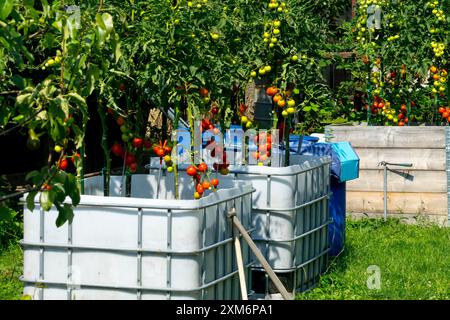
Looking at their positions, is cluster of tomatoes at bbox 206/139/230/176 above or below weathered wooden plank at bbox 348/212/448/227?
above

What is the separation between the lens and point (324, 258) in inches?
274

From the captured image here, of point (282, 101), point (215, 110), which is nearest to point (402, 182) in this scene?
point (282, 101)

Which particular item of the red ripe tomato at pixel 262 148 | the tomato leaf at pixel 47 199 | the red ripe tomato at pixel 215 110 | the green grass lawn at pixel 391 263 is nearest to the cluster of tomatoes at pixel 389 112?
the green grass lawn at pixel 391 263

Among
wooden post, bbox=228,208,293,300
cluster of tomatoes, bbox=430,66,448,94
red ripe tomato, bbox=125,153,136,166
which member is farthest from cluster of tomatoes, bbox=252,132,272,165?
cluster of tomatoes, bbox=430,66,448,94

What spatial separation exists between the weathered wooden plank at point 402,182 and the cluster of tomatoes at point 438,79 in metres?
1.11

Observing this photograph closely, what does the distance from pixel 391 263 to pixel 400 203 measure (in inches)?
72.0

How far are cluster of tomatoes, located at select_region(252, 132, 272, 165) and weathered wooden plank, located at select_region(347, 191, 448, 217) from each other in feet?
7.72

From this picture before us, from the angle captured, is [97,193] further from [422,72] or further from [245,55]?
[422,72]

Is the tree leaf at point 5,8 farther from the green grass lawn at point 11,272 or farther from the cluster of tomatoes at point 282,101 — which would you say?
the cluster of tomatoes at point 282,101

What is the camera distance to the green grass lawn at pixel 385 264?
6418 mm

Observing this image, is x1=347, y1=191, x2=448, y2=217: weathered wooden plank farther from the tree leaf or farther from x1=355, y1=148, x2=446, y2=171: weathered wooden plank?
the tree leaf

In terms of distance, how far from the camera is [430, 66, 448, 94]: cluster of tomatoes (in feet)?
32.0
